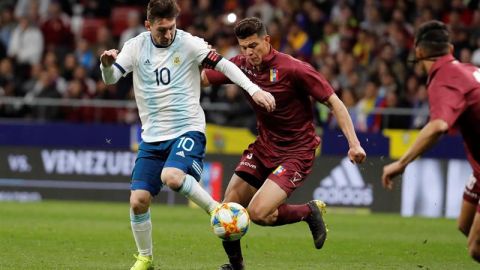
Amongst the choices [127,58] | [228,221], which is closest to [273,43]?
[127,58]

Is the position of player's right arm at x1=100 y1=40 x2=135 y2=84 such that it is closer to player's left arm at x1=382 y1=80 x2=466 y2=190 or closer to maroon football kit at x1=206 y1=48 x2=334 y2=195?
maroon football kit at x1=206 y1=48 x2=334 y2=195

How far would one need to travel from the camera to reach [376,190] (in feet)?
63.7

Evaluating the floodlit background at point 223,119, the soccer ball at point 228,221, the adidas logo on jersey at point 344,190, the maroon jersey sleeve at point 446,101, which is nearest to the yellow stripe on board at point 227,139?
the floodlit background at point 223,119

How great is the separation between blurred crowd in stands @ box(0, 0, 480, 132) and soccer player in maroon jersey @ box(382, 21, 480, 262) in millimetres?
11628

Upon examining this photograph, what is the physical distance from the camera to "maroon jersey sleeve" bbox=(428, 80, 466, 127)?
7.91 metres

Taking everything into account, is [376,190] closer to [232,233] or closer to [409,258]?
[409,258]

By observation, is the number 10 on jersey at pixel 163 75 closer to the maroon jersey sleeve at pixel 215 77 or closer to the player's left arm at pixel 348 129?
the maroon jersey sleeve at pixel 215 77

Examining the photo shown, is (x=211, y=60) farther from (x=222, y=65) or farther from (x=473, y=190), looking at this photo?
(x=473, y=190)

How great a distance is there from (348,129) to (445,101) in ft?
6.18

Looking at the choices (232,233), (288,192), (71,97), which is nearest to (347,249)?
(288,192)

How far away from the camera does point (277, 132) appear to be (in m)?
10.6

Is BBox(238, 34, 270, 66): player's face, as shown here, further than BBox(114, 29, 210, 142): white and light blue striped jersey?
Yes

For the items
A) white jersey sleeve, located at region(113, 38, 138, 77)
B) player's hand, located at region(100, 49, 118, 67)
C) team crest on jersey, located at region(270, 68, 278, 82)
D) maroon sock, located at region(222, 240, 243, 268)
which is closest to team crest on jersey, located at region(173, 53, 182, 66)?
white jersey sleeve, located at region(113, 38, 138, 77)

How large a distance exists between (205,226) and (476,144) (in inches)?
298
